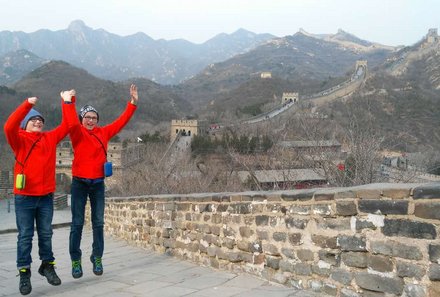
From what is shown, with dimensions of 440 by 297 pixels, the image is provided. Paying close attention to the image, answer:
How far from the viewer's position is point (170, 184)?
2469cm

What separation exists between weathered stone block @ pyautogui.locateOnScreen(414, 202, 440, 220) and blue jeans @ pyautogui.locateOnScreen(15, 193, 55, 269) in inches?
126

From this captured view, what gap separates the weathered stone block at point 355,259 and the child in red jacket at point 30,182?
267 cm

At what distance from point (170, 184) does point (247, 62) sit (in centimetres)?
17805

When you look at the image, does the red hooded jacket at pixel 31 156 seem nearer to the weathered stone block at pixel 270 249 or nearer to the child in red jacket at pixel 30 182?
the child in red jacket at pixel 30 182

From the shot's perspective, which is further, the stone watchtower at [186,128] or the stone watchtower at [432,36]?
the stone watchtower at [432,36]

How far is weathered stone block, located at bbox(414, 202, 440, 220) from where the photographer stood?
9.13 feet

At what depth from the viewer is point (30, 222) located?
4.10m

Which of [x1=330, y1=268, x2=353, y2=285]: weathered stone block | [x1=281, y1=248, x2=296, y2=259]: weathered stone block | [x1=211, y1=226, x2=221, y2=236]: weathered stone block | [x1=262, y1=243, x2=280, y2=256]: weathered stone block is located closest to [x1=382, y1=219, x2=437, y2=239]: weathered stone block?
[x1=330, y1=268, x2=353, y2=285]: weathered stone block

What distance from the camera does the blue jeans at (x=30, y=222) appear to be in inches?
160

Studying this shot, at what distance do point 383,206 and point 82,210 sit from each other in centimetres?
299

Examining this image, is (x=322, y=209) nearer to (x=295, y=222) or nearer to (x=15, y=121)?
(x=295, y=222)

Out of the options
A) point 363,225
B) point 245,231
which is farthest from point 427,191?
point 245,231

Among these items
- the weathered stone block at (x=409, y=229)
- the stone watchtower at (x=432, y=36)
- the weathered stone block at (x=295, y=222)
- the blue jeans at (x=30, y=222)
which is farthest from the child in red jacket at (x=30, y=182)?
the stone watchtower at (x=432, y=36)

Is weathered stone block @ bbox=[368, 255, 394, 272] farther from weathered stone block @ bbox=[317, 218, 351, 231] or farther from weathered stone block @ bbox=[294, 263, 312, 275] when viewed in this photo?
weathered stone block @ bbox=[294, 263, 312, 275]
